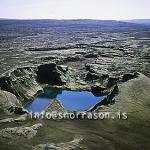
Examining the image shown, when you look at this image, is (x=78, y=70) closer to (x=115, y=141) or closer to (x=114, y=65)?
(x=114, y=65)

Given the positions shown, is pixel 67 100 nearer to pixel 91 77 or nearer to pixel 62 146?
pixel 91 77

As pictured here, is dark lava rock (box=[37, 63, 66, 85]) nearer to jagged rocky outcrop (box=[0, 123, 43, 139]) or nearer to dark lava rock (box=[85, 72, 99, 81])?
dark lava rock (box=[85, 72, 99, 81])

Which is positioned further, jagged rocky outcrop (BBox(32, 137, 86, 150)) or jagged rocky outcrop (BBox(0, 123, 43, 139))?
jagged rocky outcrop (BBox(0, 123, 43, 139))

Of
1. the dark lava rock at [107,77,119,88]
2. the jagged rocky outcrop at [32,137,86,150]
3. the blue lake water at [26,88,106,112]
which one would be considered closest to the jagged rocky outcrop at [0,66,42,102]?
the blue lake water at [26,88,106,112]

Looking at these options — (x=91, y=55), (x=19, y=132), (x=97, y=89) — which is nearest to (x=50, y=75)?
(x=97, y=89)

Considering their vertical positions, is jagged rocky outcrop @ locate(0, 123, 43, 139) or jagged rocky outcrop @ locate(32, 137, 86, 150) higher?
jagged rocky outcrop @ locate(32, 137, 86, 150)

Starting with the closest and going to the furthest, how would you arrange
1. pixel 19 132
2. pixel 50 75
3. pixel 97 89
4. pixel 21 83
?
1. pixel 19 132
2. pixel 21 83
3. pixel 97 89
4. pixel 50 75

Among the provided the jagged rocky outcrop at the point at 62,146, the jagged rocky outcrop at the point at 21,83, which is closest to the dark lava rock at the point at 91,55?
the jagged rocky outcrop at the point at 21,83

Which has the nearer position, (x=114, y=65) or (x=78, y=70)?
(x=78, y=70)

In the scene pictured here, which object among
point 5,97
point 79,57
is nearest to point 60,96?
point 5,97
